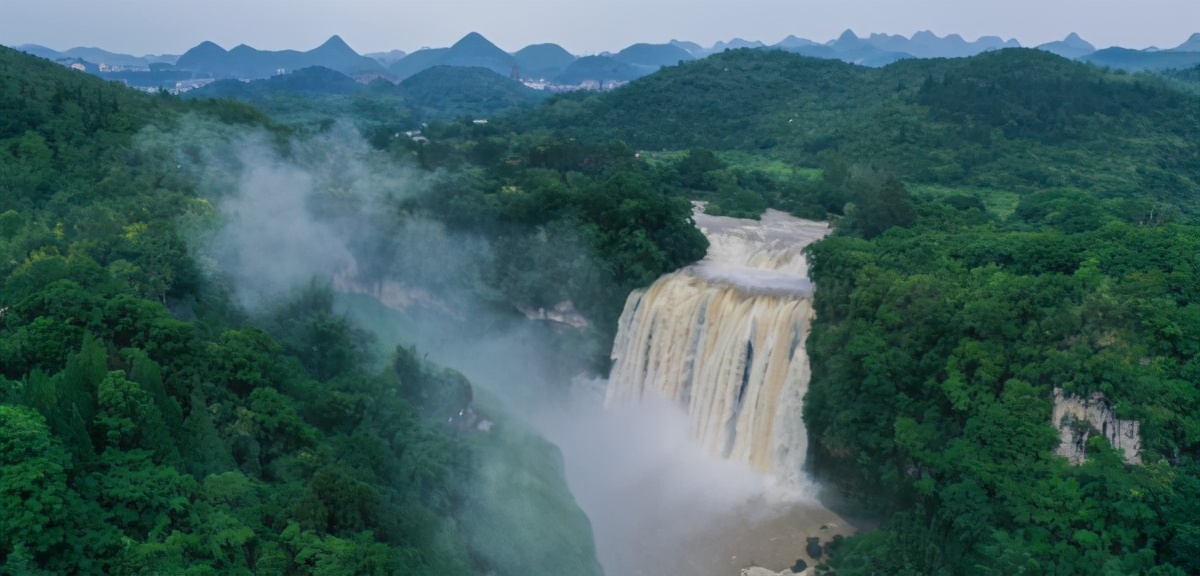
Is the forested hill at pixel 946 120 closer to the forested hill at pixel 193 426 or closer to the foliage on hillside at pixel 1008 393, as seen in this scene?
the foliage on hillside at pixel 1008 393

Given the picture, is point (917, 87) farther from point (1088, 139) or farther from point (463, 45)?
point (463, 45)

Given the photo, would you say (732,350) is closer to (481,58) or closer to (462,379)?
(462,379)

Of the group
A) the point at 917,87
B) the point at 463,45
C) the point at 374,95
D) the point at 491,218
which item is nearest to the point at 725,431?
the point at 491,218

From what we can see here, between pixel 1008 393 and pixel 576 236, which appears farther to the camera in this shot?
pixel 576 236

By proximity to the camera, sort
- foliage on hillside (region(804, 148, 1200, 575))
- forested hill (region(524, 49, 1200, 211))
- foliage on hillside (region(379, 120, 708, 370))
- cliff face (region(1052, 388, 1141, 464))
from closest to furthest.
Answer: foliage on hillside (region(804, 148, 1200, 575)), cliff face (region(1052, 388, 1141, 464)), foliage on hillside (region(379, 120, 708, 370)), forested hill (region(524, 49, 1200, 211))

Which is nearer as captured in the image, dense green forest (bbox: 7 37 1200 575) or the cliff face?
dense green forest (bbox: 7 37 1200 575)

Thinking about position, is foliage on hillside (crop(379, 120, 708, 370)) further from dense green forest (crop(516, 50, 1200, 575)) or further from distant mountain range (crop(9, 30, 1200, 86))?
distant mountain range (crop(9, 30, 1200, 86))

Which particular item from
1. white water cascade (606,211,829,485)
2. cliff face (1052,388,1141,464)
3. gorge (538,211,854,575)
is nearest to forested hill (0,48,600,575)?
gorge (538,211,854,575)

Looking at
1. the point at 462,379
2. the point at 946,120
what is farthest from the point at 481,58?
the point at 462,379
